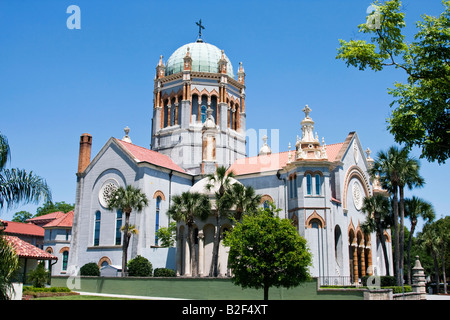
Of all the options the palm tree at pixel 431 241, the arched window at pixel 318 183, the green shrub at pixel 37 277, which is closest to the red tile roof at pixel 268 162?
the arched window at pixel 318 183

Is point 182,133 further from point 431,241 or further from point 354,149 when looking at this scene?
point 431,241

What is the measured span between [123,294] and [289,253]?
53.9 feet

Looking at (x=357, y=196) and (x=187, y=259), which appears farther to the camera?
(x=357, y=196)

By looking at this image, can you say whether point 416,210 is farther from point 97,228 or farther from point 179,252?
point 97,228

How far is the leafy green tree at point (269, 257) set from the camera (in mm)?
23688

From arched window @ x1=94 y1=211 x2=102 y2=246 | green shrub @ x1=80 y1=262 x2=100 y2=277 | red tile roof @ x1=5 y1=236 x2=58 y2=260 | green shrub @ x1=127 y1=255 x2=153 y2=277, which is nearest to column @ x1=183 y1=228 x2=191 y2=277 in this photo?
green shrub @ x1=127 y1=255 x2=153 y2=277

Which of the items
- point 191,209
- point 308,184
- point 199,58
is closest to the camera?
point 191,209

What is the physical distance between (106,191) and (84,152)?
646 cm

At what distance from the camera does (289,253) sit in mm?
23688

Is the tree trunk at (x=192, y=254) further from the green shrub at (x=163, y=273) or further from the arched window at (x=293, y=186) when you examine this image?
the arched window at (x=293, y=186)

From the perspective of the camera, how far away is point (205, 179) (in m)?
43.7

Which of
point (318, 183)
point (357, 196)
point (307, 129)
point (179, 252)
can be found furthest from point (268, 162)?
point (179, 252)

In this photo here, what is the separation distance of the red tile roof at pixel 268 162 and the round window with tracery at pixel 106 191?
500 inches
